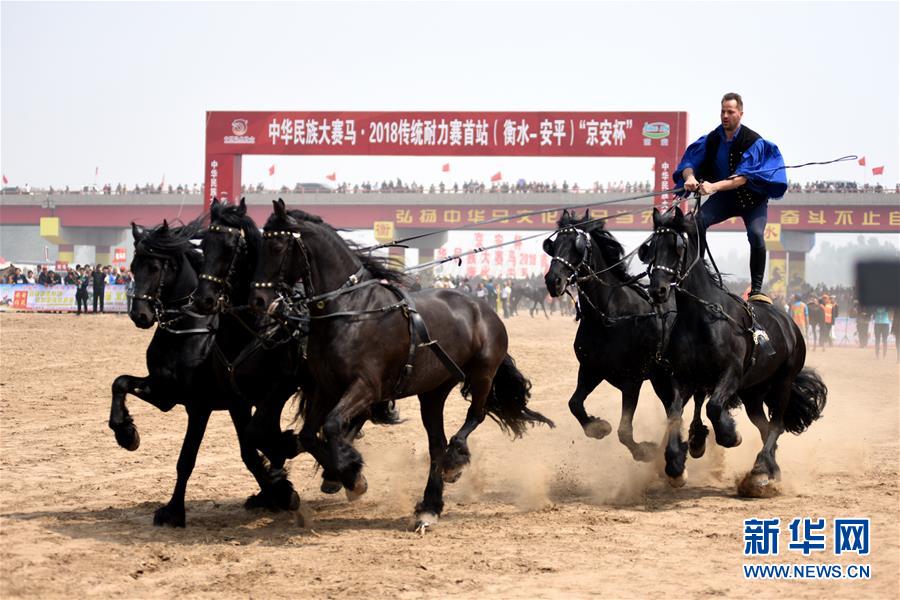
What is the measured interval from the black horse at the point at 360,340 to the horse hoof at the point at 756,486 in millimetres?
2487

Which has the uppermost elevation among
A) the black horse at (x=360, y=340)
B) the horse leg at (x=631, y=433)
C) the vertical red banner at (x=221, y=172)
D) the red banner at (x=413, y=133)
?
the red banner at (x=413, y=133)

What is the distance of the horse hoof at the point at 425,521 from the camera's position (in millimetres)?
7566

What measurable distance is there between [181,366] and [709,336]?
14.1 feet

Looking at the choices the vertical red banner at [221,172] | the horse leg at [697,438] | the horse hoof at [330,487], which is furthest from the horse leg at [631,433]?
the vertical red banner at [221,172]

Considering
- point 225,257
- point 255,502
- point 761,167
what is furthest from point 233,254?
point 761,167

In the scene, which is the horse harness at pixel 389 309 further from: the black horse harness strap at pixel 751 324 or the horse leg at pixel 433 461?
the black horse harness strap at pixel 751 324

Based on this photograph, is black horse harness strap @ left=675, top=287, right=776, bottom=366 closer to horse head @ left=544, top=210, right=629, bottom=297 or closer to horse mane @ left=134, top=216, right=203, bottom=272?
horse head @ left=544, top=210, right=629, bottom=297

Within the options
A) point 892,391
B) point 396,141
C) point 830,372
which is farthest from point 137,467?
point 396,141

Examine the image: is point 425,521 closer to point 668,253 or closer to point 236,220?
point 236,220

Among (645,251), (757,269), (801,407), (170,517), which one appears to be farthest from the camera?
(801,407)

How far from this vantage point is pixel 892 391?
2002 cm

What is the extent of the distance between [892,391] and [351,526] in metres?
15.2

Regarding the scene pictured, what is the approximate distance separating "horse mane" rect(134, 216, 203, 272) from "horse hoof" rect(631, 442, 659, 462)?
4083 millimetres

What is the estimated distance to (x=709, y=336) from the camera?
349 inches
